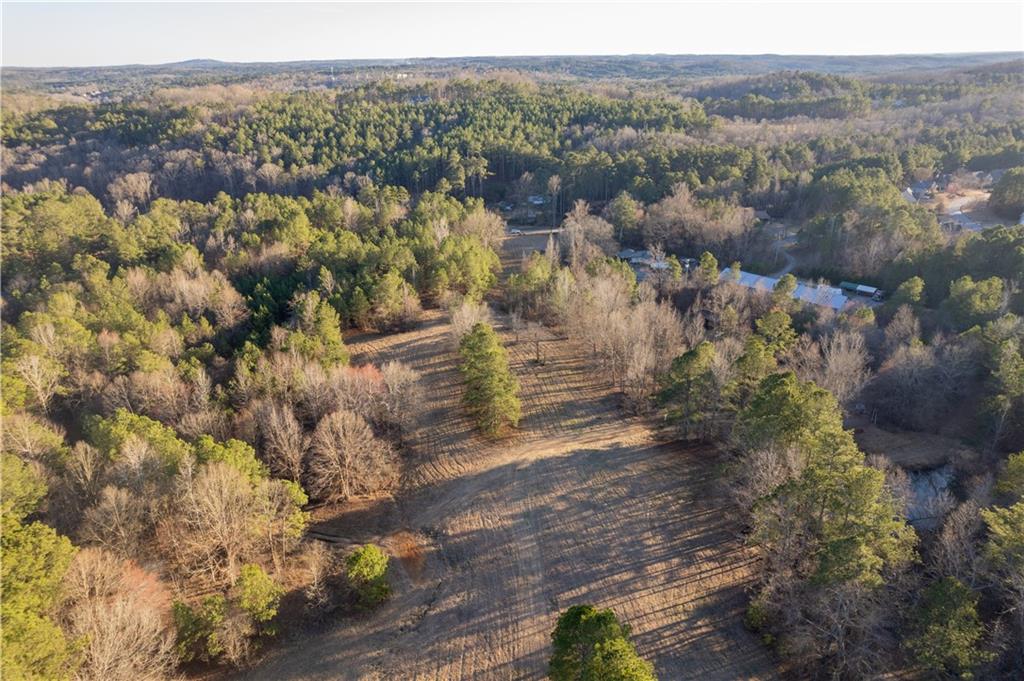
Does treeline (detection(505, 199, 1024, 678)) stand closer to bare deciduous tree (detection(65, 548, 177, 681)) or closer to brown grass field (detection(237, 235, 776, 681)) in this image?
brown grass field (detection(237, 235, 776, 681))

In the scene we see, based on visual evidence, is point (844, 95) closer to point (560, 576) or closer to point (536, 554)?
point (536, 554)

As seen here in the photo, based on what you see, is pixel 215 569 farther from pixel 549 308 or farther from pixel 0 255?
pixel 0 255

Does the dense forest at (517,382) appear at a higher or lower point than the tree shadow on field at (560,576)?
higher

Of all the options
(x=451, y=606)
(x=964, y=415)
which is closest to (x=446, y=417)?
(x=451, y=606)

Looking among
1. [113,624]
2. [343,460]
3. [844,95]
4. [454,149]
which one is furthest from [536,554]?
[844,95]

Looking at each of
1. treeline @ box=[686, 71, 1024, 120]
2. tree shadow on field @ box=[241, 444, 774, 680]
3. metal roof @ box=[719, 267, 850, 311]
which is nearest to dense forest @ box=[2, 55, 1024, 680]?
tree shadow on field @ box=[241, 444, 774, 680]

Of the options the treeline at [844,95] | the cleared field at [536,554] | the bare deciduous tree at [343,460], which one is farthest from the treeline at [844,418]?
the treeline at [844,95]

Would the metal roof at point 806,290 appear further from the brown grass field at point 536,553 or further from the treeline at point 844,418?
the brown grass field at point 536,553
